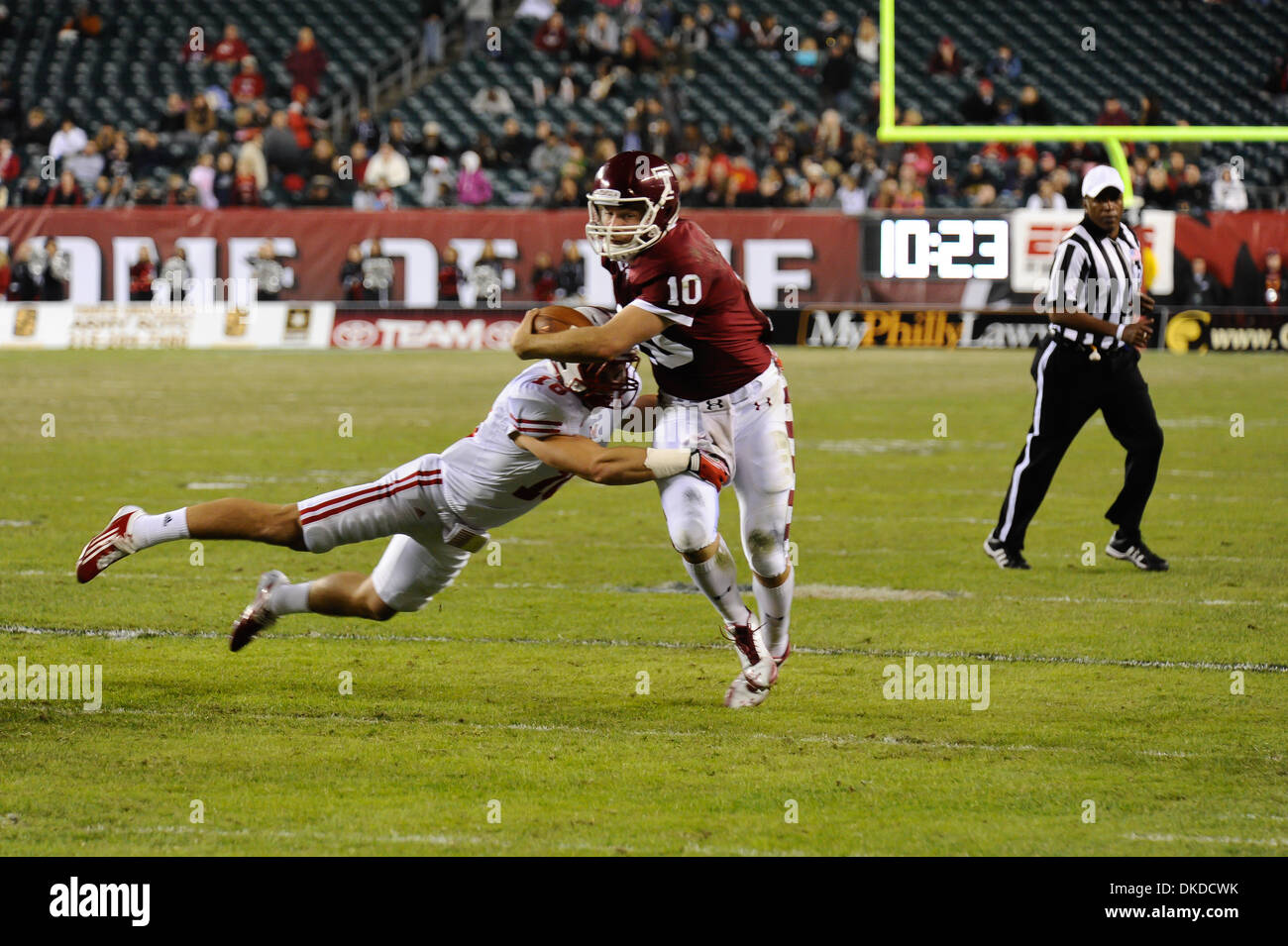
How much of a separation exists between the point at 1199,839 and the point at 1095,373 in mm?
4368

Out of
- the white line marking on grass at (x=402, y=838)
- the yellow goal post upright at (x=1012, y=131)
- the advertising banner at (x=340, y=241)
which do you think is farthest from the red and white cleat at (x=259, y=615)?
the advertising banner at (x=340, y=241)

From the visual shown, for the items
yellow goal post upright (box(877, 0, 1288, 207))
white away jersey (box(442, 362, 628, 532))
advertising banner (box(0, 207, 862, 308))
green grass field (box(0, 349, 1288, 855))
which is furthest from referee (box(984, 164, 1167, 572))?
advertising banner (box(0, 207, 862, 308))

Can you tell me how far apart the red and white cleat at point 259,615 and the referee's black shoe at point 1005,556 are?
379 cm

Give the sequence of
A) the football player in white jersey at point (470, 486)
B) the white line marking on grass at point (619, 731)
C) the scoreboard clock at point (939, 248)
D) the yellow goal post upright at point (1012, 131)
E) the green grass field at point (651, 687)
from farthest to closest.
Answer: the scoreboard clock at point (939, 248) → the yellow goal post upright at point (1012, 131) → the football player in white jersey at point (470, 486) → the white line marking on grass at point (619, 731) → the green grass field at point (651, 687)

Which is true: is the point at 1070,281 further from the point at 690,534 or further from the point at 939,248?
the point at 939,248

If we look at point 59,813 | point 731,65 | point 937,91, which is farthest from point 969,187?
point 59,813

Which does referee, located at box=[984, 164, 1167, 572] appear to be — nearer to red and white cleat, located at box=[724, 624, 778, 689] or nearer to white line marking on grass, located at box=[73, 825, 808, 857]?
red and white cleat, located at box=[724, 624, 778, 689]

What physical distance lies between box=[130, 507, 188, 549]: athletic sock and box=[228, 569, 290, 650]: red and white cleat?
0.34 metres

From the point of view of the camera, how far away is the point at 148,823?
4.51 m

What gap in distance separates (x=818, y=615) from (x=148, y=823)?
141 inches

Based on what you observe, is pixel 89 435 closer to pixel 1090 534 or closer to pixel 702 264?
pixel 1090 534

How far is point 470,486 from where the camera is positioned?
5.67m

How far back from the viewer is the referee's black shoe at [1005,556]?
339 inches

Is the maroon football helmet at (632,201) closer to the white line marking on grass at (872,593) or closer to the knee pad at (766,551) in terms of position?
the knee pad at (766,551)
